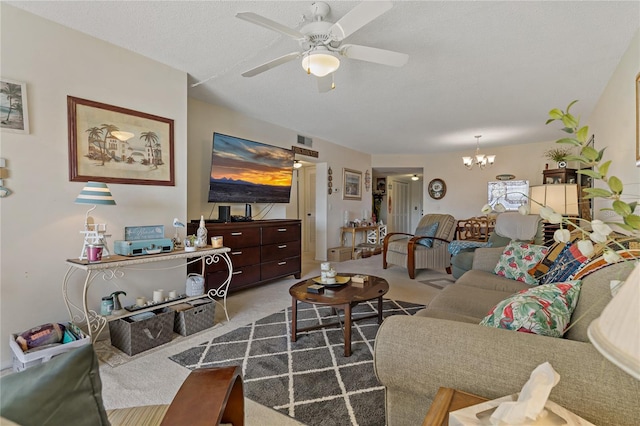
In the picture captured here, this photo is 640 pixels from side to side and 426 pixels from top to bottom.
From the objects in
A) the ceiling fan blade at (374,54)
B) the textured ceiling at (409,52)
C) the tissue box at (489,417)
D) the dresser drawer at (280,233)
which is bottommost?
the tissue box at (489,417)

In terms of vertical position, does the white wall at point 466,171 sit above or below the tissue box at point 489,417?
Result: above

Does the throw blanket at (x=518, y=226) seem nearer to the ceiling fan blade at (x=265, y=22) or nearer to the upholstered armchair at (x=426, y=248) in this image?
the upholstered armchair at (x=426, y=248)

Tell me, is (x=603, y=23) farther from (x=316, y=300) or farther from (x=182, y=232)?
(x=182, y=232)

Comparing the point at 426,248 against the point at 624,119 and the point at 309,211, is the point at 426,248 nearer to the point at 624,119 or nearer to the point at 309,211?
the point at 624,119

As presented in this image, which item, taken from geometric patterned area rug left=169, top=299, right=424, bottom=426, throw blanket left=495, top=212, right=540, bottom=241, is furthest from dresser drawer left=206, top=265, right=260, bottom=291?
throw blanket left=495, top=212, right=540, bottom=241

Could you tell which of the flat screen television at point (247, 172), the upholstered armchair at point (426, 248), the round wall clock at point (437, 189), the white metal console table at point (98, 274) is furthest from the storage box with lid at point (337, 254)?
the white metal console table at point (98, 274)

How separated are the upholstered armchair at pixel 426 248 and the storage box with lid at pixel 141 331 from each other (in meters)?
3.30

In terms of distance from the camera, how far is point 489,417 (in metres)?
0.75

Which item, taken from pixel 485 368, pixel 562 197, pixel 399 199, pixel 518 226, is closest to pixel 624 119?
pixel 562 197

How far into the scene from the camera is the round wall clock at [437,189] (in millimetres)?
7041

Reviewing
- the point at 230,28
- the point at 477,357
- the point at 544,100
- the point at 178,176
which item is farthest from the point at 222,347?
the point at 544,100

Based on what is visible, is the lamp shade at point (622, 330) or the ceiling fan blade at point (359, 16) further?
the ceiling fan blade at point (359, 16)

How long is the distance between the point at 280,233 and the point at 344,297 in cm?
214

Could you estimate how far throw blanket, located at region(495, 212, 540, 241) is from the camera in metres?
3.35
